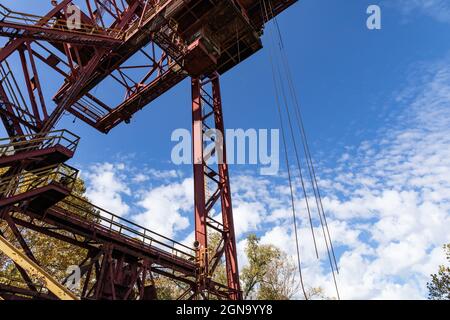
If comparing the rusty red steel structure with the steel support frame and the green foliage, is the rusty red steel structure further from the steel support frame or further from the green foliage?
the green foliage

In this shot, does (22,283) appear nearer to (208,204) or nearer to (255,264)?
(208,204)

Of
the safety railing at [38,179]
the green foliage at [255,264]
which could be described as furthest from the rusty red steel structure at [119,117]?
the green foliage at [255,264]

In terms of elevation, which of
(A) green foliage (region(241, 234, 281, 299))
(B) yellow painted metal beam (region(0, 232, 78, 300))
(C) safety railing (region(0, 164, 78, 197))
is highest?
(A) green foliage (region(241, 234, 281, 299))

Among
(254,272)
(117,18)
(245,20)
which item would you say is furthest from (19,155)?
(254,272)

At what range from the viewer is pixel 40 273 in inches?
311

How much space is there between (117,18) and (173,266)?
47.0ft

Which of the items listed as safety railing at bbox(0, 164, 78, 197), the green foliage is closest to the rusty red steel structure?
safety railing at bbox(0, 164, 78, 197)

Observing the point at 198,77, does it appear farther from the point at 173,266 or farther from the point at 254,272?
the point at 254,272

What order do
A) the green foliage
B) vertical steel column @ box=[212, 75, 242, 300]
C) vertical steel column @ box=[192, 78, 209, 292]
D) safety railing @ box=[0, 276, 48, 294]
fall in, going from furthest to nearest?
1. the green foliage
2. vertical steel column @ box=[212, 75, 242, 300]
3. vertical steel column @ box=[192, 78, 209, 292]
4. safety railing @ box=[0, 276, 48, 294]

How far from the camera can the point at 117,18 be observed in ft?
64.3

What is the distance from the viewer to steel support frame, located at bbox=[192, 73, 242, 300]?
15.9 m

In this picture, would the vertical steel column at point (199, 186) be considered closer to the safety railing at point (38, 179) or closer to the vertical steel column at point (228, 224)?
the vertical steel column at point (228, 224)

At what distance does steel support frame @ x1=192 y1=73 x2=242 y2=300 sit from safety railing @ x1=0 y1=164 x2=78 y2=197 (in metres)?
6.83
